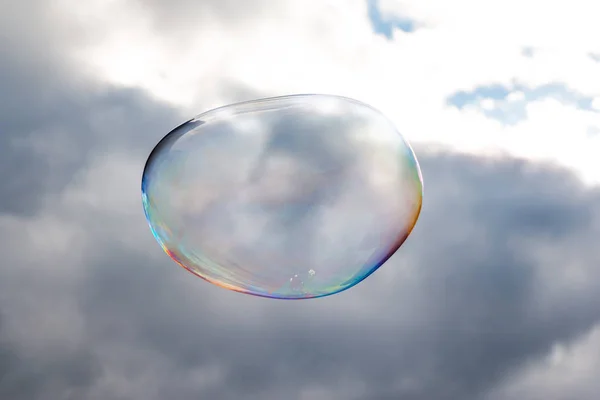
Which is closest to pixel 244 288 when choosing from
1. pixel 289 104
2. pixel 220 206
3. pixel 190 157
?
pixel 220 206

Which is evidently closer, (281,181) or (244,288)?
(281,181)

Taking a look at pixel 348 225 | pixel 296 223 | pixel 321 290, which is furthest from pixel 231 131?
pixel 321 290

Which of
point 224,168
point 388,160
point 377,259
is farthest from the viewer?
point 377,259

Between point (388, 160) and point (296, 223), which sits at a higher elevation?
point (388, 160)

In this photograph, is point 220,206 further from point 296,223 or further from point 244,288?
point 244,288

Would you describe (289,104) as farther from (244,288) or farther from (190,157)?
(244,288)

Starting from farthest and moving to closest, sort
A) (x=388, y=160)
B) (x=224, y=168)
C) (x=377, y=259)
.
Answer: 1. (x=377, y=259)
2. (x=388, y=160)
3. (x=224, y=168)

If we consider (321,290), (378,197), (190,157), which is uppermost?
(190,157)
